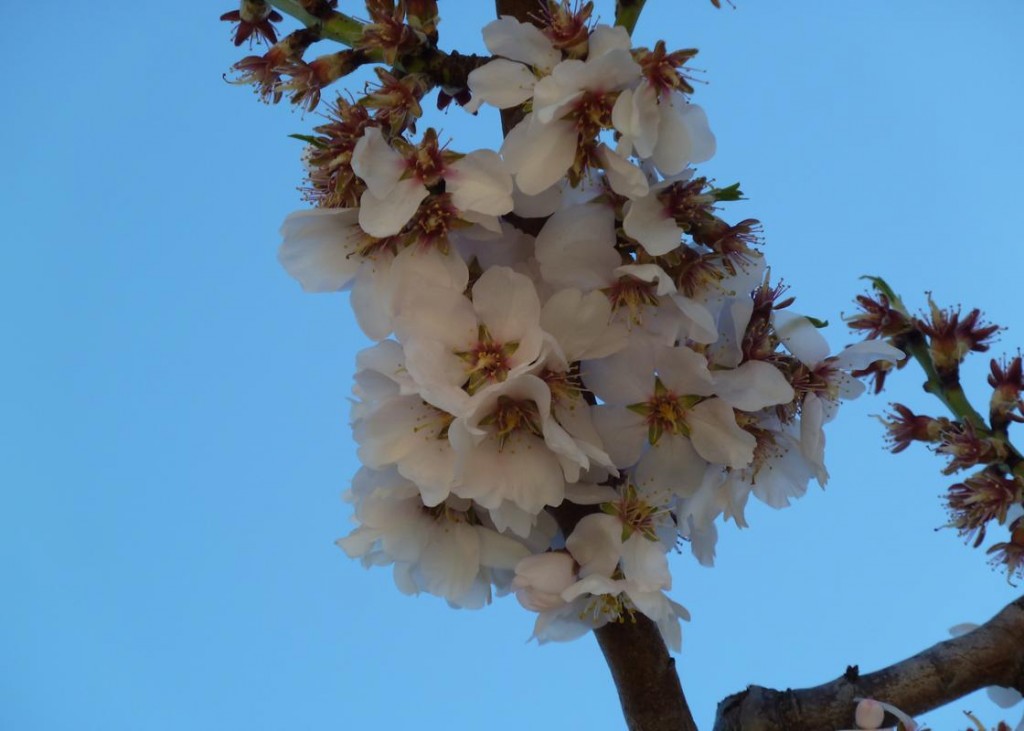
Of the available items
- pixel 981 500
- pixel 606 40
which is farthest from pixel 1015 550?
pixel 606 40

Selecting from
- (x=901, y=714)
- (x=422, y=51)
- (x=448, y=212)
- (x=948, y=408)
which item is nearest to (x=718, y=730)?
(x=901, y=714)

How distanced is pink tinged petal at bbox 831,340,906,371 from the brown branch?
307mm

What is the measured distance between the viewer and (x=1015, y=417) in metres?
1.38

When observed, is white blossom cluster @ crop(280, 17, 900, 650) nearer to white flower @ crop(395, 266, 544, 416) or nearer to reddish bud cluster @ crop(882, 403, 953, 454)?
white flower @ crop(395, 266, 544, 416)

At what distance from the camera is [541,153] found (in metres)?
0.99

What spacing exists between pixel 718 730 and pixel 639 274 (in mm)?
507

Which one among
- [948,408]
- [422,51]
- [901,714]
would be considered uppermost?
[422,51]

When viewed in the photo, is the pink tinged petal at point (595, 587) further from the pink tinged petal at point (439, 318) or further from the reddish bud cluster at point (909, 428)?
the reddish bud cluster at point (909, 428)

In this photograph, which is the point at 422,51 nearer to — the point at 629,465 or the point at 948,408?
the point at 629,465

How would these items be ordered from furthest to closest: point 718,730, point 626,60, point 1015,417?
1. point 1015,417
2. point 718,730
3. point 626,60

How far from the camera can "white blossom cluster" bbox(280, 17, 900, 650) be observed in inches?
38.6

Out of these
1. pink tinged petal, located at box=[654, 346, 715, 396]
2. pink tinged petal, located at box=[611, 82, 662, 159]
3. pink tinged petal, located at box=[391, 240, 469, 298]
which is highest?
pink tinged petal, located at box=[611, 82, 662, 159]

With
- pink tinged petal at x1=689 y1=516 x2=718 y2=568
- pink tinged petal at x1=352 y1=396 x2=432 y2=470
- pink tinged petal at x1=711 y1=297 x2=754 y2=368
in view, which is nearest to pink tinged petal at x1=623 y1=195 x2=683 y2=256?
pink tinged petal at x1=711 y1=297 x2=754 y2=368

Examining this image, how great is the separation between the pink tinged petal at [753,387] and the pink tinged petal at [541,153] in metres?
0.23
